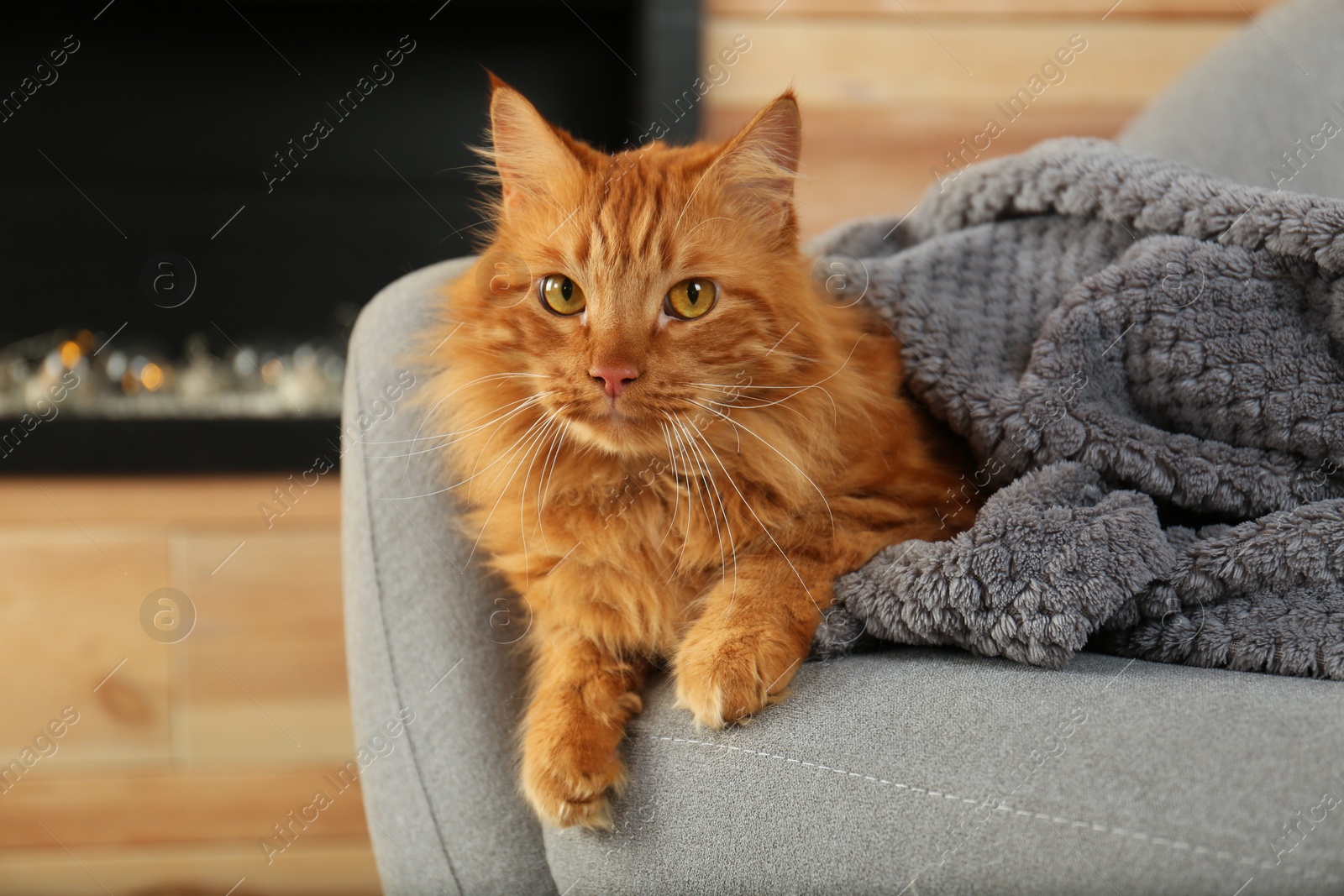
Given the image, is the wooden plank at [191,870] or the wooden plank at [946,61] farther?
the wooden plank at [946,61]

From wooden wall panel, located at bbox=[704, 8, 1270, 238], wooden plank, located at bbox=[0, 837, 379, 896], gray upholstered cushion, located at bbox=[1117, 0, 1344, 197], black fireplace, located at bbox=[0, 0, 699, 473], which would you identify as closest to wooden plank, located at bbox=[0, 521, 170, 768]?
wooden plank, located at bbox=[0, 837, 379, 896]

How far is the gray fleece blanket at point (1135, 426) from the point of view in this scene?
828 millimetres

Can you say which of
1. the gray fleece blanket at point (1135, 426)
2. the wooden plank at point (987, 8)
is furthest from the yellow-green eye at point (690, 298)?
the wooden plank at point (987, 8)

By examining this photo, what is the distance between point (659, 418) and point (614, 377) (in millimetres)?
63

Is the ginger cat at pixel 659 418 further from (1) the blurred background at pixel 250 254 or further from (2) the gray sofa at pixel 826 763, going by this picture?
(1) the blurred background at pixel 250 254

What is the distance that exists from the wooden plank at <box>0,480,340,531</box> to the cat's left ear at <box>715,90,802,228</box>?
1.38 m

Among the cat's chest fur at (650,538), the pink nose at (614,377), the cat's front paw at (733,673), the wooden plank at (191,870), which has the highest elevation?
the pink nose at (614,377)

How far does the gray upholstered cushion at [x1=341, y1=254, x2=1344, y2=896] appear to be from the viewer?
0.66m

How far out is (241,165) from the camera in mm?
2328

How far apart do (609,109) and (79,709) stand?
1.88 metres

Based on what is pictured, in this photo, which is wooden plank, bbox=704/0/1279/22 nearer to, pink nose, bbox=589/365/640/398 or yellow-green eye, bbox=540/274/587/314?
yellow-green eye, bbox=540/274/587/314

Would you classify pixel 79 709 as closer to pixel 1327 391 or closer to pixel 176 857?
pixel 176 857

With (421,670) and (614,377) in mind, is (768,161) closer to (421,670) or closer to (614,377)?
(614,377)

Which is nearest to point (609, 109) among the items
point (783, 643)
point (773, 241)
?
point (773, 241)
